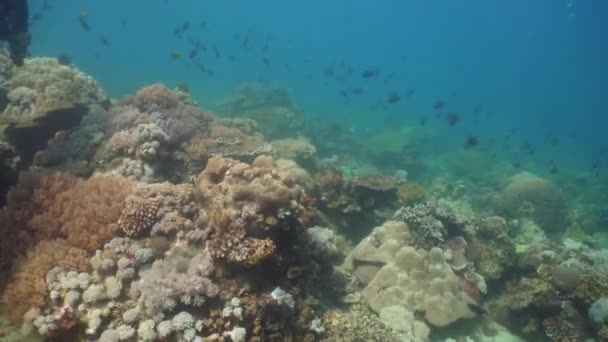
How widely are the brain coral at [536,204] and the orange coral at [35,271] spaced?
17160 millimetres

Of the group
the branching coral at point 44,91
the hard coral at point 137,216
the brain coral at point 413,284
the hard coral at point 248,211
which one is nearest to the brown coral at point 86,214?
the hard coral at point 137,216

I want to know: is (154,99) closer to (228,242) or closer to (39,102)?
(39,102)

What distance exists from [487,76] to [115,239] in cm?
14675

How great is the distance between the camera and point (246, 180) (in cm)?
745

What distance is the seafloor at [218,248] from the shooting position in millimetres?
6031

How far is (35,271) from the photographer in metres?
6.16

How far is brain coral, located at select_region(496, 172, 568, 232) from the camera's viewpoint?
60.7 ft

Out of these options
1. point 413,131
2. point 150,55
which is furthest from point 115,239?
point 150,55

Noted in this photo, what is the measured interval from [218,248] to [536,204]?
17.0m

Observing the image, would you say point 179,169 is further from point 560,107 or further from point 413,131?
point 560,107

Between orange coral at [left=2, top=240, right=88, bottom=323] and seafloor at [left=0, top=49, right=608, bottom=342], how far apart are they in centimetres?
2

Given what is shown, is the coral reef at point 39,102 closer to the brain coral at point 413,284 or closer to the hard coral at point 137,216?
the hard coral at point 137,216

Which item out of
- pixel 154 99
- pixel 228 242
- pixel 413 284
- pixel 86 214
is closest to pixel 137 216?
pixel 86 214

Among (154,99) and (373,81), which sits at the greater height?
(373,81)
